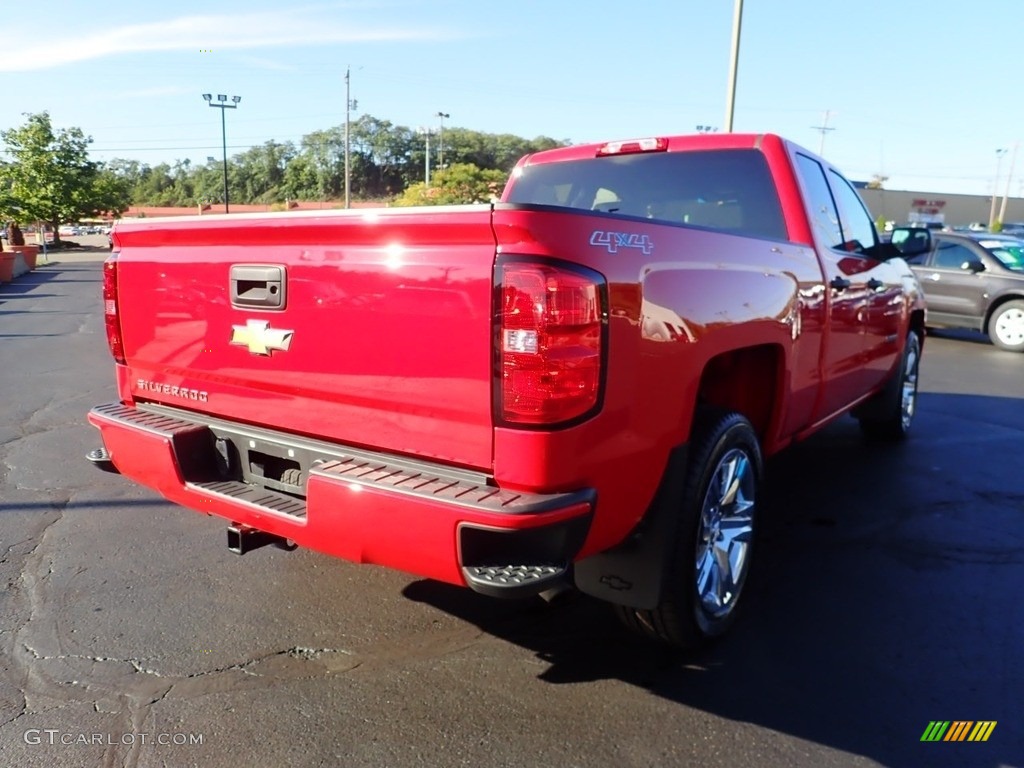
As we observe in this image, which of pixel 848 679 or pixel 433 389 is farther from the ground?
pixel 433 389

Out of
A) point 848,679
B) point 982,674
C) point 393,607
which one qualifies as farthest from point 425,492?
point 982,674

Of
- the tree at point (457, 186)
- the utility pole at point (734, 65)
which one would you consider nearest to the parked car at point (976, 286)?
the utility pole at point (734, 65)

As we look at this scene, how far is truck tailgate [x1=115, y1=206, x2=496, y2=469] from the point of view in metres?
2.35

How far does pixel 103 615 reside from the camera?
3434mm

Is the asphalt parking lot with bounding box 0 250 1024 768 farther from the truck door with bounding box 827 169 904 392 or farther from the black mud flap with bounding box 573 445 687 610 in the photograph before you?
the truck door with bounding box 827 169 904 392

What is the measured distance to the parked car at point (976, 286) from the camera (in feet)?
39.9

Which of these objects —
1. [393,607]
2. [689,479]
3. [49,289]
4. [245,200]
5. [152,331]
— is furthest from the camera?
[245,200]

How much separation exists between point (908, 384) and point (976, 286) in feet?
23.3

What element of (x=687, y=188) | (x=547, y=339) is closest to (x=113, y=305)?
(x=547, y=339)

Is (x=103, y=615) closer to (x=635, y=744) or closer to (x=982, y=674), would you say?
(x=635, y=744)

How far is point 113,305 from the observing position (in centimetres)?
346

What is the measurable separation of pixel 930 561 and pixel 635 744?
2.28 meters

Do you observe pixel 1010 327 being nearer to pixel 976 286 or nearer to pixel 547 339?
pixel 976 286

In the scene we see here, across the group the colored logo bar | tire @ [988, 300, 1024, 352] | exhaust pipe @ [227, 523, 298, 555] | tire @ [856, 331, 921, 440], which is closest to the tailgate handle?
exhaust pipe @ [227, 523, 298, 555]
